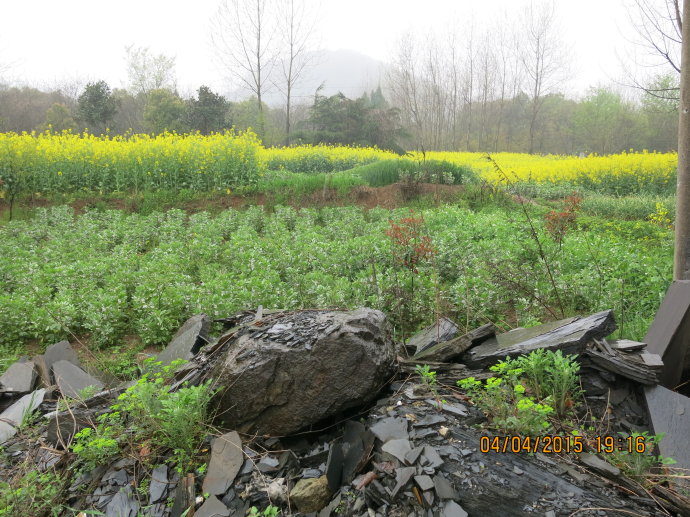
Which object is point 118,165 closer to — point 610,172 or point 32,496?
point 32,496

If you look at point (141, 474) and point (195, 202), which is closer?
point (141, 474)

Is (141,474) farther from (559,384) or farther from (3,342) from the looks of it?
(3,342)

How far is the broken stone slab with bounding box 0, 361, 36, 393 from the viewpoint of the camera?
10.1 feet

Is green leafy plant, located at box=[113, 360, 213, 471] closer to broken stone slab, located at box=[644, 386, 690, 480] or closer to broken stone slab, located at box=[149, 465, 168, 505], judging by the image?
broken stone slab, located at box=[149, 465, 168, 505]

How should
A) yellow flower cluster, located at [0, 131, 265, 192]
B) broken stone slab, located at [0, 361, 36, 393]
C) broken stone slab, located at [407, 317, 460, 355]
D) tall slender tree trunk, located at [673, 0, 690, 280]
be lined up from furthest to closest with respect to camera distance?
yellow flower cluster, located at [0, 131, 265, 192]
broken stone slab, located at [0, 361, 36, 393]
broken stone slab, located at [407, 317, 460, 355]
tall slender tree trunk, located at [673, 0, 690, 280]

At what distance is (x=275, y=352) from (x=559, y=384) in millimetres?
1512

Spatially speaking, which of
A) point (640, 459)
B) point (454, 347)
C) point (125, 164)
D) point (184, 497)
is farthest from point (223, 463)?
point (125, 164)

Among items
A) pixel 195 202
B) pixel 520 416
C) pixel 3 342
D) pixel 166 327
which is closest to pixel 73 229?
pixel 195 202

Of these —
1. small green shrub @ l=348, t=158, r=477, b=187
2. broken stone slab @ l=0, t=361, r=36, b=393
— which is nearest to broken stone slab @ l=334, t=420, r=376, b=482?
broken stone slab @ l=0, t=361, r=36, b=393

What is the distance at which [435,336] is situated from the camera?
9.66ft

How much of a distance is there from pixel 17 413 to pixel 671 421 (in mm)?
3887

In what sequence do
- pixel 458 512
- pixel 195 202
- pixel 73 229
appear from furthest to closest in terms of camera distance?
1. pixel 195 202
2. pixel 73 229
3. pixel 458 512

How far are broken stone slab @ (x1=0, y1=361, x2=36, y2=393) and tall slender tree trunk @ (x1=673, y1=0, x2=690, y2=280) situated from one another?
16.2ft

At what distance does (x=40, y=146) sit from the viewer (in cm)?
1069
